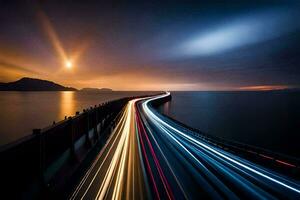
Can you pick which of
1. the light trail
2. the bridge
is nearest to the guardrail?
the bridge

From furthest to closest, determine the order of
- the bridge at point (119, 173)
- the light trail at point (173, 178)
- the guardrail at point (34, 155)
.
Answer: the light trail at point (173, 178) → the bridge at point (119, 173) → the guardrail at point (34, 155)

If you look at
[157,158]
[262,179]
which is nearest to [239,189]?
[262,179]

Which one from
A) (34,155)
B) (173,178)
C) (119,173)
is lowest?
(173,178)

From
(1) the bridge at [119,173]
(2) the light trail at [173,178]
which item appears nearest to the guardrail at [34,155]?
(1) the bridge at [119,173]

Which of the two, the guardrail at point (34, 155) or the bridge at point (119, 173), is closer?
the guardrail at point (34, 155)

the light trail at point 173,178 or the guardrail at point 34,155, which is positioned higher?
the guardrail at point 34,155

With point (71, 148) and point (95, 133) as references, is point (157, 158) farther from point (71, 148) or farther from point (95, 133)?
point (95, 133)

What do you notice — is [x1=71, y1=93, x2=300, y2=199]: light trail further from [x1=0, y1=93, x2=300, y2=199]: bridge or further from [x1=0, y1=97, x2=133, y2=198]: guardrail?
[x1=0, y1=97, x2=133, y2=198]: guardrail

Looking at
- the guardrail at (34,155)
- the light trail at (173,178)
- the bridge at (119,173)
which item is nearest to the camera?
the guardrail at (34,155)

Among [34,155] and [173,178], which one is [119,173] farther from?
[34,155]

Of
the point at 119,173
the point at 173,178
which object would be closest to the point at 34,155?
the point at 119,173

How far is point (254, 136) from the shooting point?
4012 cm

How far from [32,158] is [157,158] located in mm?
6784

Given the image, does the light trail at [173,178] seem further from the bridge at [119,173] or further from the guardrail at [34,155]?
the guardrail at [34,155]
